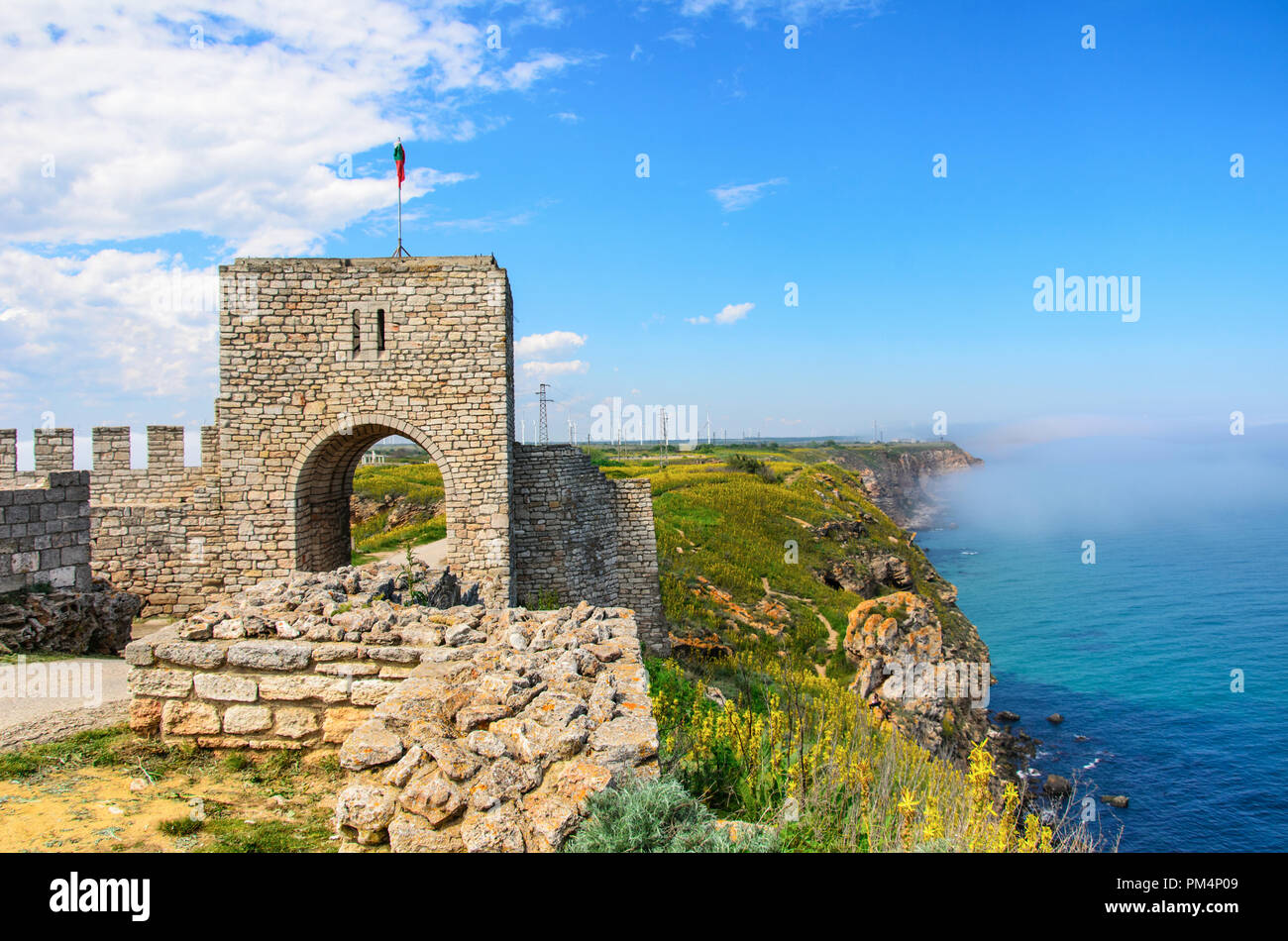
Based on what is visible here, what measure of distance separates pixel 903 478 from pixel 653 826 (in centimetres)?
13069

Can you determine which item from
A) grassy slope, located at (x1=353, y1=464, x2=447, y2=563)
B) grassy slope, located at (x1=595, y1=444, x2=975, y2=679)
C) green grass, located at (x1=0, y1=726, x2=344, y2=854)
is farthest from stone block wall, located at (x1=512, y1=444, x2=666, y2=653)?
green grass, located at (x1=0, y1=726, x2=344, y2=854)

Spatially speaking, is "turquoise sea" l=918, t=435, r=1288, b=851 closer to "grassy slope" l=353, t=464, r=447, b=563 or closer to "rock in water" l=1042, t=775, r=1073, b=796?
"rock in water" l=1042, t=775, r=1073, b=796

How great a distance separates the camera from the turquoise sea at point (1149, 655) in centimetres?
2448

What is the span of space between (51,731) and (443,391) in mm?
7677

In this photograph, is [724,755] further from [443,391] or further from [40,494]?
[40,494]

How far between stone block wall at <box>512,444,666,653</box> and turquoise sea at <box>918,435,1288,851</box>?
1018 cm

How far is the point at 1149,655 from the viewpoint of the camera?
42781 mm

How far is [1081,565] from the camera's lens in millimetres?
70500

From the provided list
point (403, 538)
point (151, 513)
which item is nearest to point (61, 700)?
point (151, 513)

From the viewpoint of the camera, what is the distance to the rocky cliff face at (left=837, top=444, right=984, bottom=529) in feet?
327

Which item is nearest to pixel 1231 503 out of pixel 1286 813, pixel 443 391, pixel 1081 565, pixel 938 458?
pixel 938 458

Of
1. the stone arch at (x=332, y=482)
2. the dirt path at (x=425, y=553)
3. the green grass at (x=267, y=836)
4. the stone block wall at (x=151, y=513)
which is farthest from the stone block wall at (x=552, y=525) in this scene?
the green grass at (x=267, y=836)

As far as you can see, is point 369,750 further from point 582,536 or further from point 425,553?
point 425,553
